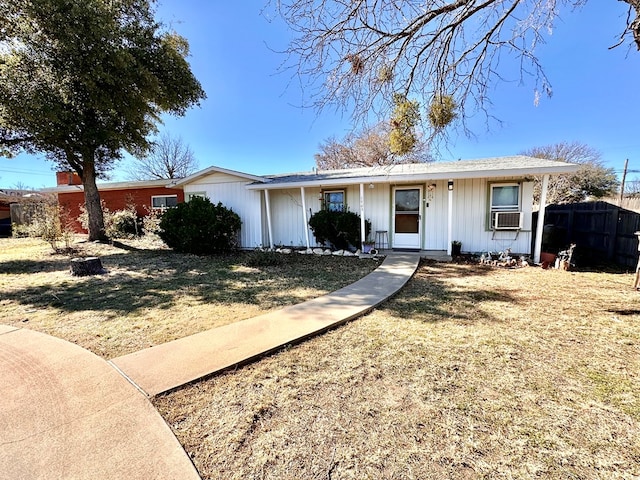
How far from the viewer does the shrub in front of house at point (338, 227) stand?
9.27 m

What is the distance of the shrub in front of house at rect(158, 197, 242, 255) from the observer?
9.25 m

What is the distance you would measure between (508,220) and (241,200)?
827 centimetres

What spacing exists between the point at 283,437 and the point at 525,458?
1474 mm

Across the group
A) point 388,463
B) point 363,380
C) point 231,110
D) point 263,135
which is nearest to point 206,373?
point 363,380

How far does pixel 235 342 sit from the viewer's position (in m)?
3.32

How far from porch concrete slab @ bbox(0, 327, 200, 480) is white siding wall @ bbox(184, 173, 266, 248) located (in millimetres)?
7743

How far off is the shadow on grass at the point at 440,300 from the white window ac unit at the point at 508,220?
227 centimetres

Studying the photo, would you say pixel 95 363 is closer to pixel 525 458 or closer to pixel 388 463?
pixel 388 463

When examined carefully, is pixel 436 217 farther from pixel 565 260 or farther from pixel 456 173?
pixel 565 260

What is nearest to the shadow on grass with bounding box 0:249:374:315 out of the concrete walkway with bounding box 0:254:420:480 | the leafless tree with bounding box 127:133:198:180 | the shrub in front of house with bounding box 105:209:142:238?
the concrete walkway with bounding box 0:254:420:480

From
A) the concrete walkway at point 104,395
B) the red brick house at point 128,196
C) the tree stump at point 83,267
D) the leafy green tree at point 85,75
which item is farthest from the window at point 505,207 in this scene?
the red brick house at point 128,196

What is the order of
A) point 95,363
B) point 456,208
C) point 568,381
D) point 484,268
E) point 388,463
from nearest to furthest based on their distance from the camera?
point 388,463 < point 568,381 < point 95,363 < point 484,268 < point 456,208

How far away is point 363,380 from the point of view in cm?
263

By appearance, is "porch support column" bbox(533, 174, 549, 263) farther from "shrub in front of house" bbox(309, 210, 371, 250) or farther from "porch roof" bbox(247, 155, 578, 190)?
"shrub in front of house" bbox(309, 210, 371, 250)
